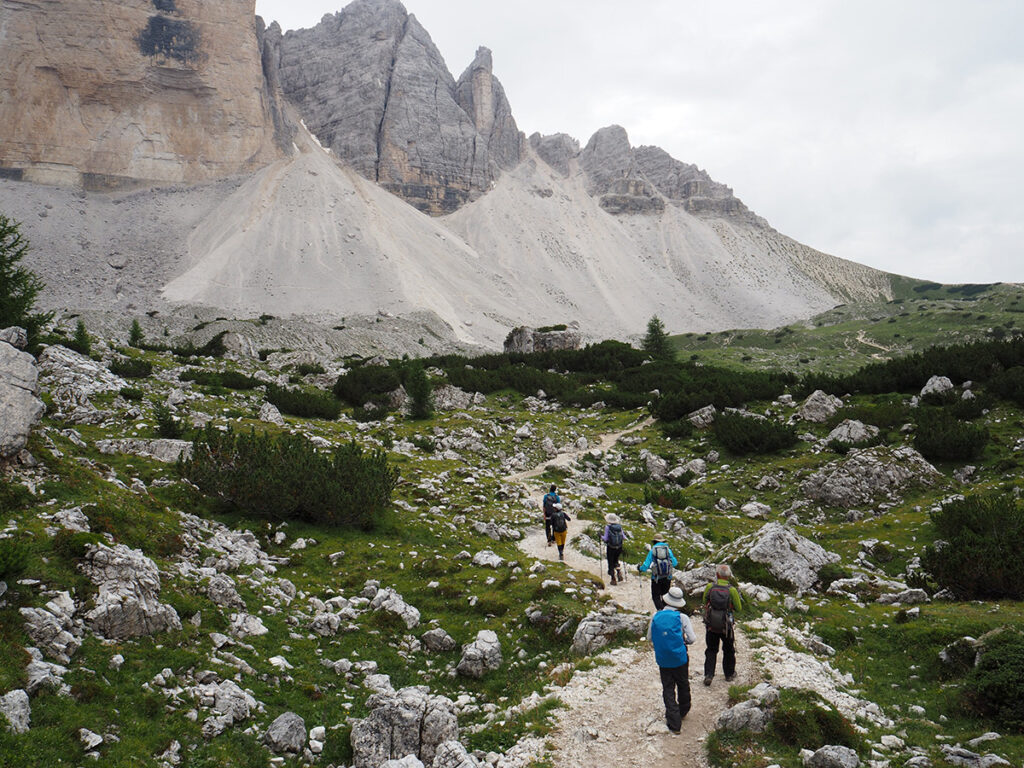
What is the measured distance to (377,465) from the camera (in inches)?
765

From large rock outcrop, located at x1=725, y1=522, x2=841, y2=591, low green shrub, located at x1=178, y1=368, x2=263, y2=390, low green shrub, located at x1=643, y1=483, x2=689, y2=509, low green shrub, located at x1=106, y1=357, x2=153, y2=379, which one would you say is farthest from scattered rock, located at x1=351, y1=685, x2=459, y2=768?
low green shrub, located at x1=178, y1=368, x2=263, y2=390

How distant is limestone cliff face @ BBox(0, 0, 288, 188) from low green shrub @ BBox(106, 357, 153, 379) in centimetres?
10748

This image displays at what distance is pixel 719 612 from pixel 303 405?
29.2 m

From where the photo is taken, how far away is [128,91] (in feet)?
379

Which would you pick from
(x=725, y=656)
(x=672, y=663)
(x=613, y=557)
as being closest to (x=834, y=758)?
(x=672, y=663)

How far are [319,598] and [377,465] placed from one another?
23.9ft

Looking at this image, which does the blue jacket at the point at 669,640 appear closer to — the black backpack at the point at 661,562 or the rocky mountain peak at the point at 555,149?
the black backpack at the point at 661,562

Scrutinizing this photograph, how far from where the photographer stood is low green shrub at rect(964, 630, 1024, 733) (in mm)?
7375

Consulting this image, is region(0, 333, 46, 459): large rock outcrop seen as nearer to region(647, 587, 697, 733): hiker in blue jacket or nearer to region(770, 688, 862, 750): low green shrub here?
region(647, 587, 697, 733): hiker in blue jacket

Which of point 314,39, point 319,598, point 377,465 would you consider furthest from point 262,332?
point 314,39

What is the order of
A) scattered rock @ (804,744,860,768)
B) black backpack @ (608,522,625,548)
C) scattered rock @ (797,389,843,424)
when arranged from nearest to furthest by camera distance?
1. scattered rock @ (804,744,860,768)
2. black backpack @ (608,522,625,548)
3. scattered rock @ (797,389,843,424)

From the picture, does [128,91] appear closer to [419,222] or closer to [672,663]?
[419,222]

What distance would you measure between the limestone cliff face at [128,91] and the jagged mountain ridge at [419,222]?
3.57 feet

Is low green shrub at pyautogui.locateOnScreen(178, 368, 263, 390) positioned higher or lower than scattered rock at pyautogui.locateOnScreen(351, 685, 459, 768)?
higher
